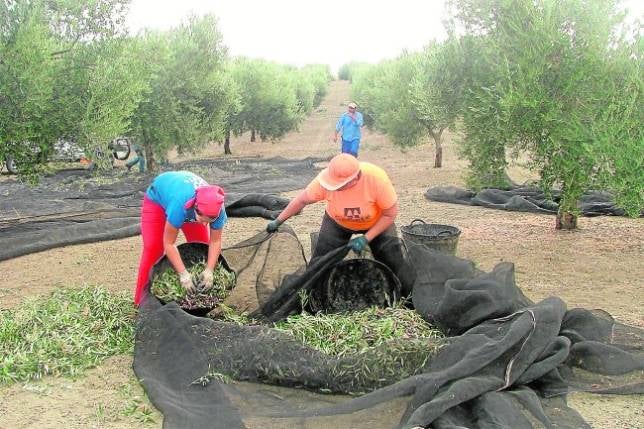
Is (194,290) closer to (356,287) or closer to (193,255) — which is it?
(193,255)

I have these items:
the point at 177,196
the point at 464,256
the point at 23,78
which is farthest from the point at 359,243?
the point at 23,78

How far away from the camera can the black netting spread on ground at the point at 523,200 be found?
10.1m

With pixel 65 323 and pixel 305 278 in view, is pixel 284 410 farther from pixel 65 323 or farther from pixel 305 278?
pixel 65 323

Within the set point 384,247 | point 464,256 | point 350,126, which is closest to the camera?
point 384,247

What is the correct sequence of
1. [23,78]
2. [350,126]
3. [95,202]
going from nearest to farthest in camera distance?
[23,78] → [95,202] → [350,126]

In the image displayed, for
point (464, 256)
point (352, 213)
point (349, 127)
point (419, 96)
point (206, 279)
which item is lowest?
point (464, 256)

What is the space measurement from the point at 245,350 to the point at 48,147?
553cm

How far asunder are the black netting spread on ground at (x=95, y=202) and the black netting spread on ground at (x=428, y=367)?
4506mm

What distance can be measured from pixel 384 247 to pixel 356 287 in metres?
0.43

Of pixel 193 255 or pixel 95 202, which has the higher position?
pixel 193 255

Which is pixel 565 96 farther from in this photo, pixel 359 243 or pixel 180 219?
pixel 180 219

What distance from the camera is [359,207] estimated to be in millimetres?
5277

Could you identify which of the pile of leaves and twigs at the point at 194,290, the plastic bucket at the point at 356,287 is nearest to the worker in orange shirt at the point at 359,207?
the plastic bucket at the point at 356,287

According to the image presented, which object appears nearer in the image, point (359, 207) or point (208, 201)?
point (208, 201)
